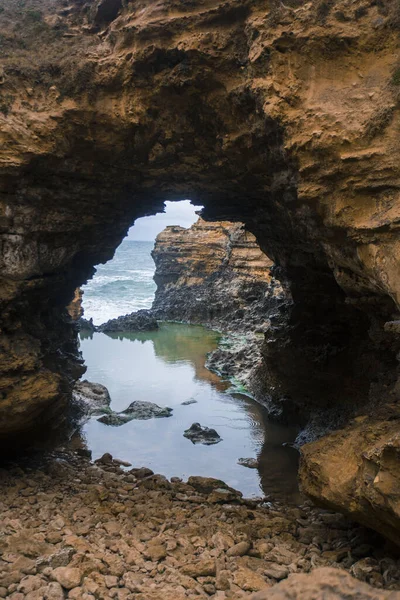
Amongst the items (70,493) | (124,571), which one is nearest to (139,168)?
(70,493)

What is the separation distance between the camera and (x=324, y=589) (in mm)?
2504

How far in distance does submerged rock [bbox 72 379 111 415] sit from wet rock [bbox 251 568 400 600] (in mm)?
12684

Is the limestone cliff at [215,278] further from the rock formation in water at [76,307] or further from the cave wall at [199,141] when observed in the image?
the cave wall at [199,141]

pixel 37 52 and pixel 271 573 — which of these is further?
pixel 37 52

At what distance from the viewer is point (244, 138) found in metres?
7.82

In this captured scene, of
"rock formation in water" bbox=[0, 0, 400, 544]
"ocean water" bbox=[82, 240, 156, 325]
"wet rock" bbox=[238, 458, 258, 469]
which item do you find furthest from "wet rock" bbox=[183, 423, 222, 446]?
"ocean water" bbox=[82, 240, 156, 325]

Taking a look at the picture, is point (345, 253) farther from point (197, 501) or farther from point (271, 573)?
point (197, 501)

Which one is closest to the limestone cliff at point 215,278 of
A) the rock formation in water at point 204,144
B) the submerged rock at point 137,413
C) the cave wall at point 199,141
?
the submerged rock at point 137,413

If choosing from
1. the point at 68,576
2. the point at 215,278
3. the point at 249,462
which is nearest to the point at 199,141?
the point at 68,576

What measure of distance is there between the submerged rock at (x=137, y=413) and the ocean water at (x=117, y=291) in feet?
76.0

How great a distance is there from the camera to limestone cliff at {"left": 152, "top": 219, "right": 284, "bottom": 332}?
30562 millimetres

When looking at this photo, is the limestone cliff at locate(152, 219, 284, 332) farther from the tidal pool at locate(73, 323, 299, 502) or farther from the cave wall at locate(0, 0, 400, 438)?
the cave wall at locate(0, 0, 400, 438)

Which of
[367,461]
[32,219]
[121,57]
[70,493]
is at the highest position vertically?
[121,57]

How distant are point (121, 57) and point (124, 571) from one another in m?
7.92
